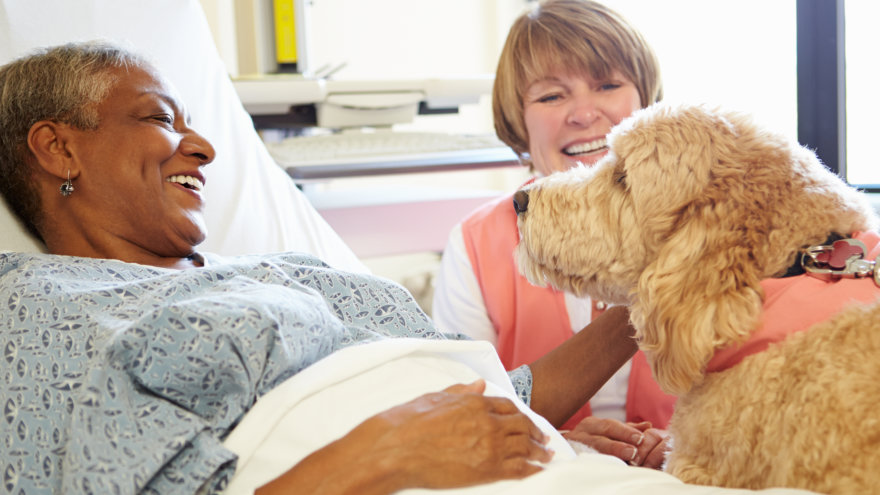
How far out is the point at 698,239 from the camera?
1.26 metres

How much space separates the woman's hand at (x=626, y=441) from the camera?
165 centimetres

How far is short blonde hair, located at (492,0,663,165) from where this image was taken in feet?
6.63

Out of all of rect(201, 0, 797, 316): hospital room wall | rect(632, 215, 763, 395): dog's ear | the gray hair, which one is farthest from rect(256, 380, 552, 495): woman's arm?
rect(201, 0, 797, 316): hospital room wall

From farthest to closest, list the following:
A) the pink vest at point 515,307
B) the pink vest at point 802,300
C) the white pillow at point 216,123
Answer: the white pillow at point 216,123
the pink vest at point 515,307
the pink vest at point 802,300

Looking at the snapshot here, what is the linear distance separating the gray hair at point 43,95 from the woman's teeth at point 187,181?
18cm

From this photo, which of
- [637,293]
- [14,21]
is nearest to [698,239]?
[637,293]

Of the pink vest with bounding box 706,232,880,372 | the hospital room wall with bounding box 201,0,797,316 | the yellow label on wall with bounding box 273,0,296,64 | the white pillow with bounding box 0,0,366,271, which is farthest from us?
the hospital room wall with bounding box 201,0,797,316

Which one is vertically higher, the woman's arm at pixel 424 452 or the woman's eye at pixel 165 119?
the woman's eye at pixel 165 119

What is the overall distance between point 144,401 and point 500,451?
0.51 meters

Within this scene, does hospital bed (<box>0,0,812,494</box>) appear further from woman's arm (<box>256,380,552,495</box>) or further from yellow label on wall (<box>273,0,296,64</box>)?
yellow label on wall (<box>273,0,296,64</box>)

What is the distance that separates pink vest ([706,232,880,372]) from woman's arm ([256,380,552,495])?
388mm

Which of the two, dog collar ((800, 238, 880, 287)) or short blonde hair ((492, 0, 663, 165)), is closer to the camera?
dog collar ((800, 238, 880, 287))

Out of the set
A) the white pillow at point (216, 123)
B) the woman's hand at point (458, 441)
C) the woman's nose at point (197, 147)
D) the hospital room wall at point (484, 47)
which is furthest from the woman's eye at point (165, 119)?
the hospital room wall at point (484, 47)

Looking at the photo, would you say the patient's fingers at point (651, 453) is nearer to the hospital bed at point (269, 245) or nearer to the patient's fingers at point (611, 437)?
the patient's fingers at point (611, 437)
